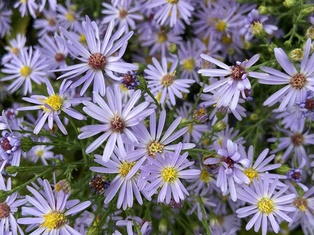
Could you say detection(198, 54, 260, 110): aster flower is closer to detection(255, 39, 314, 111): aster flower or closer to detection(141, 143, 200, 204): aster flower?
detection(255, 39, 314, 111): aster flower

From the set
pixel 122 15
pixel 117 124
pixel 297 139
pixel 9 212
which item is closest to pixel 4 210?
pixel 9 212

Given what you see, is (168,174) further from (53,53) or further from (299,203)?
(53,53)

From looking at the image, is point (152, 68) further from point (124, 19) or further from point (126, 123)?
point (126, 123)

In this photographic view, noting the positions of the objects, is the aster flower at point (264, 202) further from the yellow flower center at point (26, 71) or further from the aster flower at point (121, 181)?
the yellow flower center at point (26, 71)

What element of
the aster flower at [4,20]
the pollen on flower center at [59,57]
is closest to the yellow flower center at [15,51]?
the aster flower at [4,20]

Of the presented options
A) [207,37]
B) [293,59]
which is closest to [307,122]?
[293,59]

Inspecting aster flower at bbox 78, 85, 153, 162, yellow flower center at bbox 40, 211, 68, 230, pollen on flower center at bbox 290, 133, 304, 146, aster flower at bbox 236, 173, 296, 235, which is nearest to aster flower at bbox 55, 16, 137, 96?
aster flower at bbox 78, 85, 153, 162
